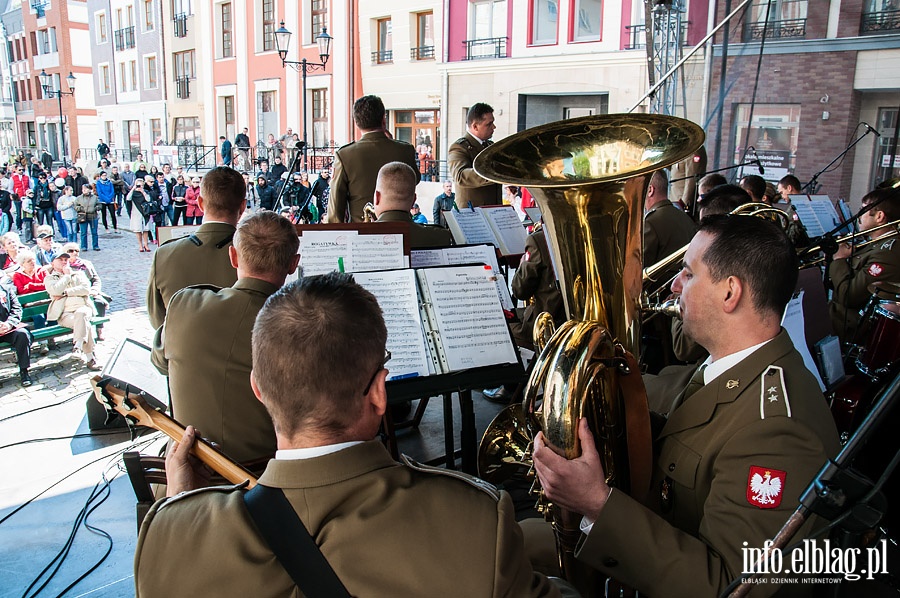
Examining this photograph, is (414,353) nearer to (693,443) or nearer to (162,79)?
(693,443)

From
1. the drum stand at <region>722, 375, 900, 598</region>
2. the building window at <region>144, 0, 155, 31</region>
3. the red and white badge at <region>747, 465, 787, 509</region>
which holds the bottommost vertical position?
the red and white badge at <region>747, 465, 787, 509</region>

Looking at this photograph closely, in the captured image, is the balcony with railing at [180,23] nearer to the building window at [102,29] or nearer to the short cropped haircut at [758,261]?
the building window at [102,29]

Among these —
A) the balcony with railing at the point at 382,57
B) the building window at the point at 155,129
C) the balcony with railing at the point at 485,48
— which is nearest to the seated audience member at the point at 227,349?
the balcony with railing at the point at 485,48

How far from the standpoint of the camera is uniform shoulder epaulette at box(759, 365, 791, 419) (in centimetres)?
146

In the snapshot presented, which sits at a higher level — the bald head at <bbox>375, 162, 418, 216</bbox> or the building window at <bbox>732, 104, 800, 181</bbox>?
the building window at <bbox>732, 104, 800, 181</bbox>

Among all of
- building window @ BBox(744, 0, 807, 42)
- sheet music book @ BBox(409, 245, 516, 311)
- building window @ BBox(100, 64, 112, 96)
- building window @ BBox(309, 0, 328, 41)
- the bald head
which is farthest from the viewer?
building window @ BBox(100, 64, 112, 96)

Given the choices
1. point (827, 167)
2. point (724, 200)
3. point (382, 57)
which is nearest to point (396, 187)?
point (724, 200)

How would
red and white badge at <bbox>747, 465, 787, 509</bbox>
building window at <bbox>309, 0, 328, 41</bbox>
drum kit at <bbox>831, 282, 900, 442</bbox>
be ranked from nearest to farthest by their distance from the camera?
red and white badge at <bbox>747, 465, 787, 509</bbox>
drum kit at <bbox>831, 282, 900, 442</bbox>
building window at <bbox>309, 0, 328, 41</bbox>

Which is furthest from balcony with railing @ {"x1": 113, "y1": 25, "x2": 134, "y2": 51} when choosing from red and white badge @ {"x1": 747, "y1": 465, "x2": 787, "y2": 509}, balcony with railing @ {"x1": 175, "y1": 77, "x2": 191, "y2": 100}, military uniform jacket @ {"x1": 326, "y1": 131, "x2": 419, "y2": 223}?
red and white badge @ {"x1": 747, "y1": 465, "x2": 787, "y2": 509}

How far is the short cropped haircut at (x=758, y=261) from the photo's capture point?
1.64m

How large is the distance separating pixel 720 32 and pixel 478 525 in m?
7.41

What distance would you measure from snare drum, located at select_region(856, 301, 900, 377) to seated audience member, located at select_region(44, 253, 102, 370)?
5.45 meters

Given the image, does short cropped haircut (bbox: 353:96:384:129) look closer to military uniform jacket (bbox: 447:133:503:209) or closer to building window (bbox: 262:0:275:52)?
military uniform jacket (bbox: 447:133:503:209)

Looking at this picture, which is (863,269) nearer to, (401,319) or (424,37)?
(401,319)
